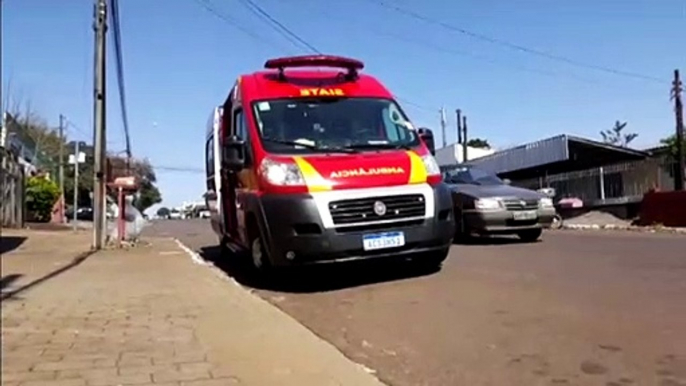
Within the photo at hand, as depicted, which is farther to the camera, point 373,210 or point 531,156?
point 531,156

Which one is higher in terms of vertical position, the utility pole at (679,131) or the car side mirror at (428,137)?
the utility pole at (679,131)

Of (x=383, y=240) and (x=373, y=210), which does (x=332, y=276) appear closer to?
(x=383, y=240)

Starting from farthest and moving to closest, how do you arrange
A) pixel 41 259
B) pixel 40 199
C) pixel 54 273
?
pixel 40 199, pixel 41 259, pixel 54 273

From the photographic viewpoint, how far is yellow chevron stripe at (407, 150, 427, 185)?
345 inches

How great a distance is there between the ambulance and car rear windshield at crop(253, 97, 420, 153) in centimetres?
1

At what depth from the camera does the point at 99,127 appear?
16.1 m

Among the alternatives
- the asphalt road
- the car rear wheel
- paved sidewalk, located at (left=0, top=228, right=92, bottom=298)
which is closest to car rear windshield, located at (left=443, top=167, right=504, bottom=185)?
the car rear wheel

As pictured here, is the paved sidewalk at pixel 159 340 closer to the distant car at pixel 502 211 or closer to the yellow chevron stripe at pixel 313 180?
the yellow chevron stripe at pixel 313 180

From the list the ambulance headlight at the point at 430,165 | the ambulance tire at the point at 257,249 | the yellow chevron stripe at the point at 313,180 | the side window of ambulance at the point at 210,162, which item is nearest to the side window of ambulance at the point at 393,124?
the ambulance headlight at the point at 430,165

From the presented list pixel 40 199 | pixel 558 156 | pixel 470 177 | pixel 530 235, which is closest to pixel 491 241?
pixel 530 235

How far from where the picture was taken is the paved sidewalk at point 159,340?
475 cm

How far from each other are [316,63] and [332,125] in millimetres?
1198

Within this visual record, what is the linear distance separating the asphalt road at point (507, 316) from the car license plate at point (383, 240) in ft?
1.48

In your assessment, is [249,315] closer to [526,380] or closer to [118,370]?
[118,370]
